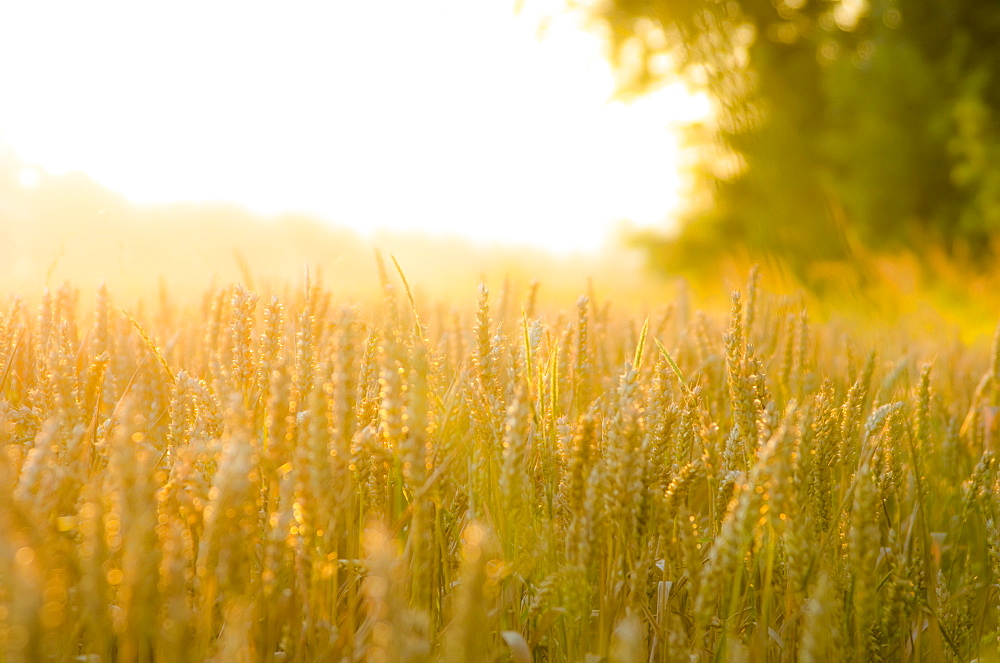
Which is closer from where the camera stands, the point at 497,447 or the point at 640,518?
the point at 640,518

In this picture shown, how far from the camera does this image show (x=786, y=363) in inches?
73.0

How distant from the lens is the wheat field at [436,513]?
2.54 ft

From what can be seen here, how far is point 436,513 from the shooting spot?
1.16 metres

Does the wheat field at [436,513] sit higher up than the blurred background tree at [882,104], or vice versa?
the blurred background tree at [882,104]

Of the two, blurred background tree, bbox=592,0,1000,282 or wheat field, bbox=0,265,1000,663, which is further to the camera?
blurred background tree, bbox=592,0,1000,282

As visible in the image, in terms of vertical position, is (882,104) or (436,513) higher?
(882,104)

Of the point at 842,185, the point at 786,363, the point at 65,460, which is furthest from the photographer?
the point at 842,185

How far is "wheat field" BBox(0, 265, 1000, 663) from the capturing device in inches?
30.4

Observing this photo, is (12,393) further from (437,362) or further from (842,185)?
(842,185)

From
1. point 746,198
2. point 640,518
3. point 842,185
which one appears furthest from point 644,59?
point 640,518

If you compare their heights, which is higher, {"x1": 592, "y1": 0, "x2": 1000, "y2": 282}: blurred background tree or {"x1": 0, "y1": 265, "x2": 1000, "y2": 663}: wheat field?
{"x1": 592, "y1": 0, "x2": 1000, "y2": 282}: blurred background tree

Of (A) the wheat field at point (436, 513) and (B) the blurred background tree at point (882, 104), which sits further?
(B) the blurred background tree at point (882, 104)

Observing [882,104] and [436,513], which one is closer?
[436,513]

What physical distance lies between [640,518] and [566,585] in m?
0.14
